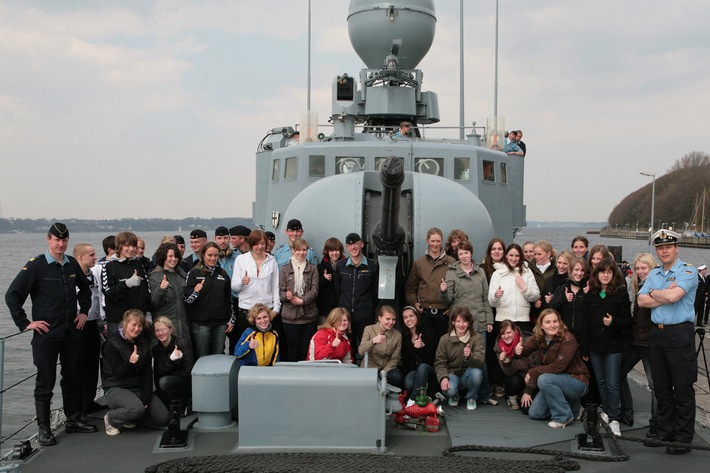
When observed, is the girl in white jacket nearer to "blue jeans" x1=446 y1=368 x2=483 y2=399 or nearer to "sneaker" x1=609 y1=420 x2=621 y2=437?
"blue jeans" x1=446 y1=368 x2=483 y2=399

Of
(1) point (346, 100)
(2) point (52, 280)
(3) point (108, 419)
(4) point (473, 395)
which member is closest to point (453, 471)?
(4) point (473, 395)

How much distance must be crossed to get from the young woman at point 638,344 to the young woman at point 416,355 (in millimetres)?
1543

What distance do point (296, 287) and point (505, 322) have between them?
1807mm

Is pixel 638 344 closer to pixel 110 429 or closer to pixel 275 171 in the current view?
pixel 110 429

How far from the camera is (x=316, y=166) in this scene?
10516mm

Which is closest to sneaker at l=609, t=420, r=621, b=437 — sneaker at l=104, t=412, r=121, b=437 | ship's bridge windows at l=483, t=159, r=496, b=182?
sneaker at l=104, t=412, r=121, b=437

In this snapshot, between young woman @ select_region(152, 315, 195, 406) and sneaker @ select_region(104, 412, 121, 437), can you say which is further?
young woman @ select_region(152, 315, 195, 406)

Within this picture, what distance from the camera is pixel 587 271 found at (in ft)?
19.6

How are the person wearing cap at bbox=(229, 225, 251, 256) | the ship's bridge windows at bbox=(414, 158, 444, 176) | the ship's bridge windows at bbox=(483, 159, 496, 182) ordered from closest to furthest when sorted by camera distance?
the person wearing cap at bbox=(229, 225, 251, 256), the ship's bridge windows at bbox=(414, 158, 444, 176), the ship's bridge windows at bbox=(483, 159, 496, 182)

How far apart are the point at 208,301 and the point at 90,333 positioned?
103 centimetres

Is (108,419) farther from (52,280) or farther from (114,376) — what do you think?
(52,280)

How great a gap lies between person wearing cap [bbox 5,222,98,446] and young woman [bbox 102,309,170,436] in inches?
9.3

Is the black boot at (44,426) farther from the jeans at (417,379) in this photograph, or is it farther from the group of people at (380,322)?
the jeans at (417,379)

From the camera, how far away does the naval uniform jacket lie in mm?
5277
